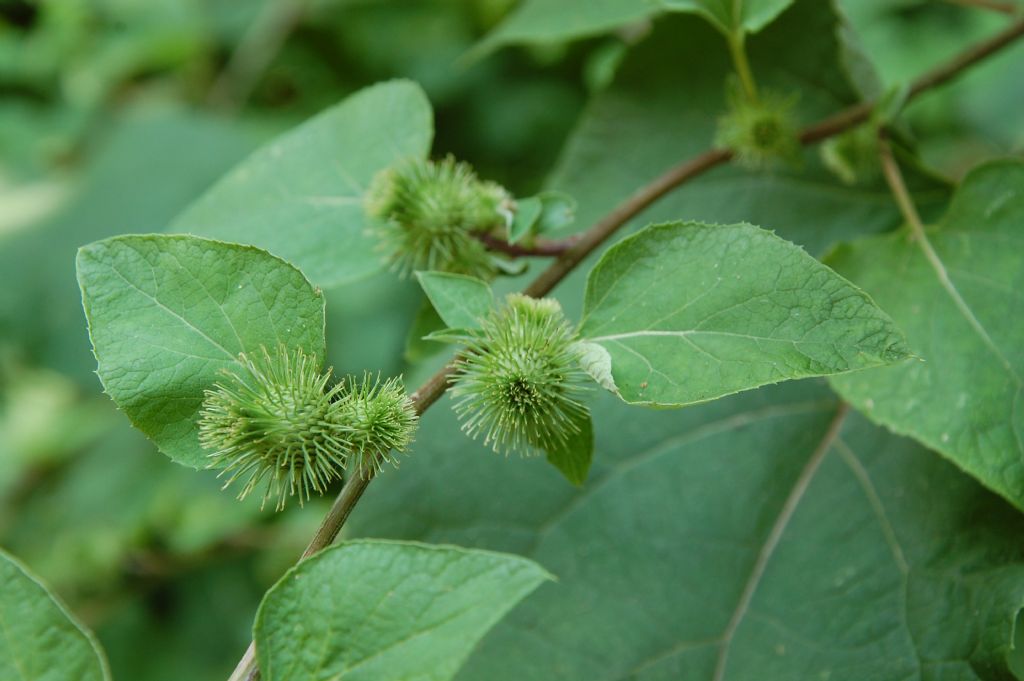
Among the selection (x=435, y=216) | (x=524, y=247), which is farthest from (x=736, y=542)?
(x=435, y=216)

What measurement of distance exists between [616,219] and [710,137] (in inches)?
17.1

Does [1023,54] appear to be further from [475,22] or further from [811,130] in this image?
[811,130]

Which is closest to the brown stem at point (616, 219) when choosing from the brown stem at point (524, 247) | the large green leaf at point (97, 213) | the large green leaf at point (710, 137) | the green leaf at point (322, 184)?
the brown stem at point (524, 247)

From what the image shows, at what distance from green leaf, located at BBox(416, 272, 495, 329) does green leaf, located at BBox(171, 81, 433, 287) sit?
0.74 feet

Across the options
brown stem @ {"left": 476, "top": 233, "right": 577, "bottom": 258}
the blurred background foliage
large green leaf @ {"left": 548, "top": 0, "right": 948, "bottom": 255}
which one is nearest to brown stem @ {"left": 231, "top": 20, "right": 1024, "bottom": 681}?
brown stem @ {"left": 476, "top": 233, "right": 577, "bottom": 258}

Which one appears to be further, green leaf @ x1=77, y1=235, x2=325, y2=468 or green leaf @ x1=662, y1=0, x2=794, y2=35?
green leaf @ x1=662, y1=0, x2=794, y2=35

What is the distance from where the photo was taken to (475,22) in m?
2.86

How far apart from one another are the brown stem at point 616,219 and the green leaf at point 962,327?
195 millimetres

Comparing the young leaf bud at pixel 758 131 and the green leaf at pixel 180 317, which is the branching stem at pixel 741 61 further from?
the green leaf at pixel 180 317

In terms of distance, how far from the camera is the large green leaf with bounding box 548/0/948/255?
1.48 m

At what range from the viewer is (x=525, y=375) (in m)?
0.86

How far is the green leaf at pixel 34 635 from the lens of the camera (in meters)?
0.85

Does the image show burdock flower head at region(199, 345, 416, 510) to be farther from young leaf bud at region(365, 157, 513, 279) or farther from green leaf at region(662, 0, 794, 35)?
green leaf at region(662, 0, 794, 35)

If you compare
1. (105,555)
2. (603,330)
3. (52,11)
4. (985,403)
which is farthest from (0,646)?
(52,11)
